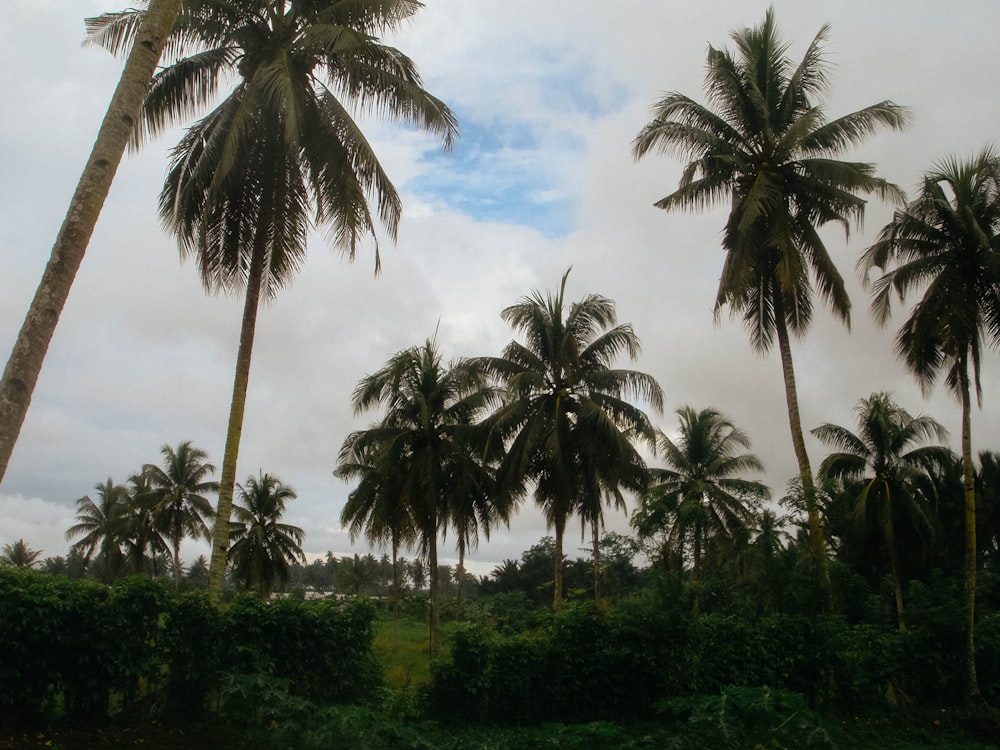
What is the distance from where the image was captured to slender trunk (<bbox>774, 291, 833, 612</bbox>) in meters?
14.5

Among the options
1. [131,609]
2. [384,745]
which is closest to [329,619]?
[131,609]

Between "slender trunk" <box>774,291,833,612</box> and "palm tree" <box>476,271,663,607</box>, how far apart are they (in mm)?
5435


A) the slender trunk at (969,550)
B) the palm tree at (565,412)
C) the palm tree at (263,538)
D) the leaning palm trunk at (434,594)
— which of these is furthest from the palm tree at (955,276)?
the palm tree at (263,538)

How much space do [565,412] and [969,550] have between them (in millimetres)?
10236

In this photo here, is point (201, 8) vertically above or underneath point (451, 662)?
above

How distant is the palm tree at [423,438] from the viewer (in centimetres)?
2025

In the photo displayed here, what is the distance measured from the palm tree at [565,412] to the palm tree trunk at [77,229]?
49.1 ft

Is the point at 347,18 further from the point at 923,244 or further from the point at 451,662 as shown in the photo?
the point at 923,244

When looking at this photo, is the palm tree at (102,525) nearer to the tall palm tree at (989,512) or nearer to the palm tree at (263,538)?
the palm tree at (263,538)

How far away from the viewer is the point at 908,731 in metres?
12.7

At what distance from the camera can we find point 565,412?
2164cm

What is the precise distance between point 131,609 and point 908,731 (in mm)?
12446

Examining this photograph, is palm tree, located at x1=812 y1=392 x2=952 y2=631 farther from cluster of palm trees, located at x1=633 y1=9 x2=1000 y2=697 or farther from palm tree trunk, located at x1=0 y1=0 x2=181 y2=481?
palm tree trunk, located at x1=0 y1=0 x2=181 y2=481

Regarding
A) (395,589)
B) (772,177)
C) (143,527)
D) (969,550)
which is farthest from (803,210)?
(143,527)
